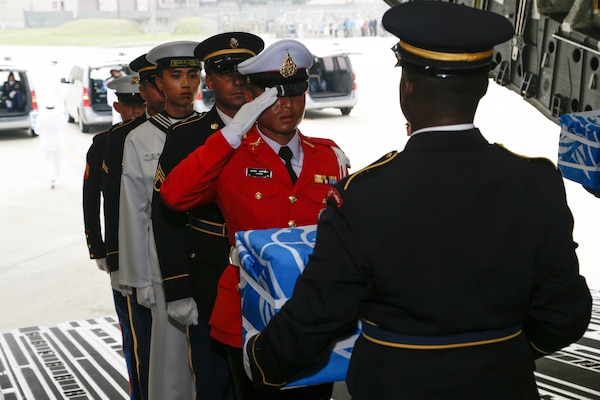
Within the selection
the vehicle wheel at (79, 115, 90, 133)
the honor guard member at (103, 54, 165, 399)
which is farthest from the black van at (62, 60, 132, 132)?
the honor guard member at (103, 54, 165, 399)

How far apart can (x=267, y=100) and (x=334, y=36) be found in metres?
39.0

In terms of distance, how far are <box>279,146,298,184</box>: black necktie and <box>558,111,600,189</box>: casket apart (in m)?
1.07

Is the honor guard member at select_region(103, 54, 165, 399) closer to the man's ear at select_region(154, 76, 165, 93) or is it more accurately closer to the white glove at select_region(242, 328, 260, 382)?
the man's ear at select_region(154, 76, 165, 93)

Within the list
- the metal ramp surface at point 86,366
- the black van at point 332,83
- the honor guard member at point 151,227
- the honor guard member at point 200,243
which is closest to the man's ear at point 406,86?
the honor guard member at point 200,243

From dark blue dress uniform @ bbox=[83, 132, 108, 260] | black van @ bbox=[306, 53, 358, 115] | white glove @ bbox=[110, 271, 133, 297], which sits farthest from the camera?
black van @ bbox=[306, 53, 358, 115]

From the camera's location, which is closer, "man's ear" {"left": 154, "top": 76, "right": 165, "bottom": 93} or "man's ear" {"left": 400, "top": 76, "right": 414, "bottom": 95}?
"man's ear" {"left": 400, "top": 76, "right": 414, "bottom": 95}

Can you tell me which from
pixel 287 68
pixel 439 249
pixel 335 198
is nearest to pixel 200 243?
pixel 287 68

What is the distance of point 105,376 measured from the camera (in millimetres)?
4938

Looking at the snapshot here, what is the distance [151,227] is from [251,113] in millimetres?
1042

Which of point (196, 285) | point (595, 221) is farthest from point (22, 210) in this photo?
point (196, 285)

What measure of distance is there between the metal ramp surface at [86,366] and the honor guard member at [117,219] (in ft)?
3.51

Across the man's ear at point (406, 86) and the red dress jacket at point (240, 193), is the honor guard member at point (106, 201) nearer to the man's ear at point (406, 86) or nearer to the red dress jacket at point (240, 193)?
the red dress jacket at point (240, 193)

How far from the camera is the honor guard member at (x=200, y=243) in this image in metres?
2.82

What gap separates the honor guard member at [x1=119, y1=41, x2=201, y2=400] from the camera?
128 inches
